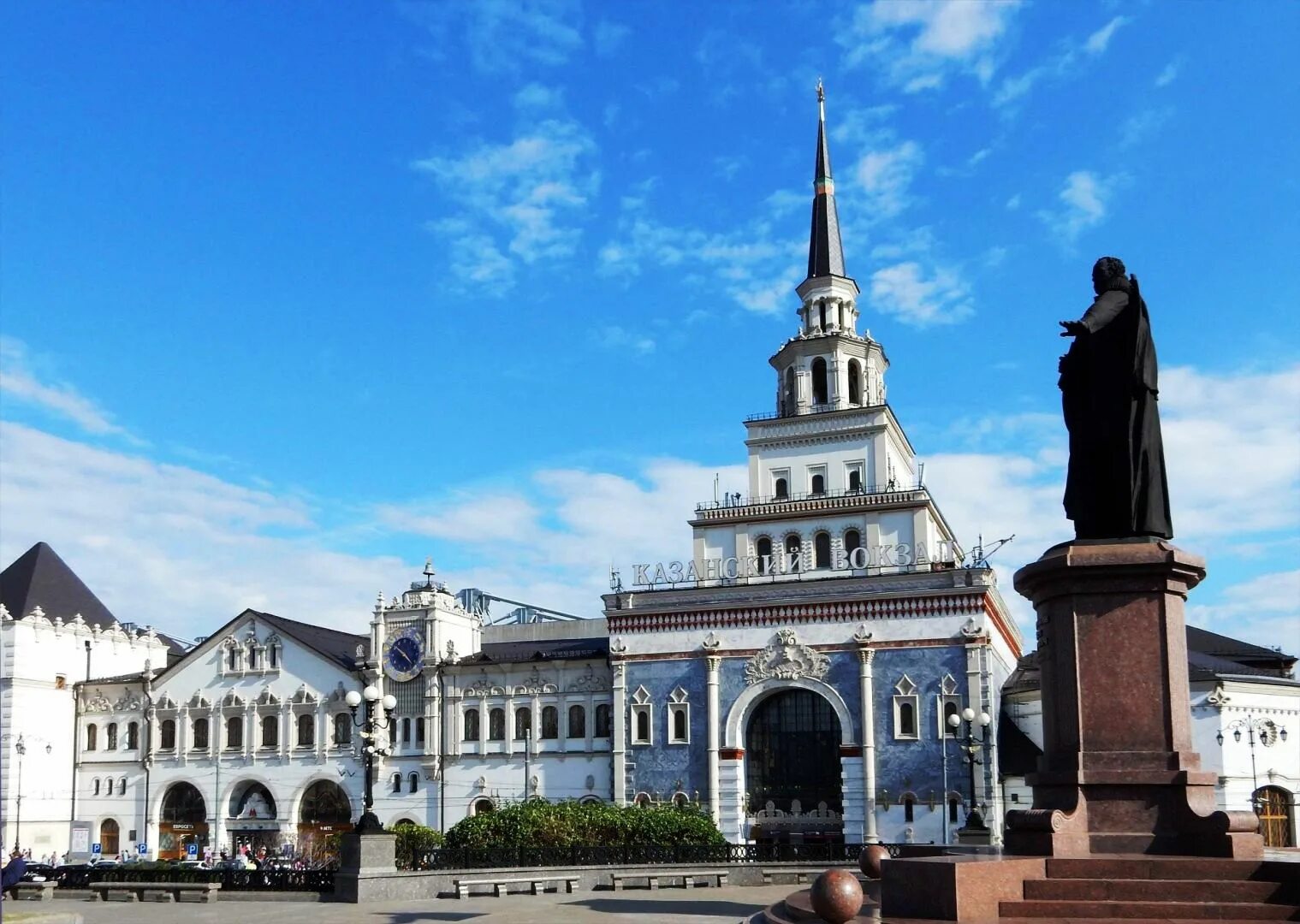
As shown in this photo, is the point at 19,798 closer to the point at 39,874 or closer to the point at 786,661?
the point at 39,874

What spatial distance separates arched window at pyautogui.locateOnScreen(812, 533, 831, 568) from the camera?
5200 cm

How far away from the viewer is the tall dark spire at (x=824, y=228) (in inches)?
2263

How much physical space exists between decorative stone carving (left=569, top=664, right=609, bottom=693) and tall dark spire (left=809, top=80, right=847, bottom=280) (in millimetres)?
19882

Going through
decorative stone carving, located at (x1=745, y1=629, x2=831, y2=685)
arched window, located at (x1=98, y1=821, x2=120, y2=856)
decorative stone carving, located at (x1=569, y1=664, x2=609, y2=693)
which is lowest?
arched window, located at (x1=98, y1=821, x2=120, y2=856)

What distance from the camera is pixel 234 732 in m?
59.3

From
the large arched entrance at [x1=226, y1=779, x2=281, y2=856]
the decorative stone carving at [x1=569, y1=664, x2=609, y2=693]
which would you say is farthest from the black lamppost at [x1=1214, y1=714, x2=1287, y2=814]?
the large arched entrance at [x1=226, y1=779, x2=281, y2=856]

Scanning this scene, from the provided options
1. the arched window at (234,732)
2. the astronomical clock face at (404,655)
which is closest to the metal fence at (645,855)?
the astronomical clock face at (404,655)

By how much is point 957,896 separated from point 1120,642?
3.36 metres

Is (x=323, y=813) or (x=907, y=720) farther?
(x=323, y=813)

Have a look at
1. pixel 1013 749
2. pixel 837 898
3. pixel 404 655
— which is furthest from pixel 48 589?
pixel 837 898

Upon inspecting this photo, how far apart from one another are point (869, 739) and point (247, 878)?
26615 mm

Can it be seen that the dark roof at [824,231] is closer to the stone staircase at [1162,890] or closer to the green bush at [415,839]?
the green bush at [415,839]

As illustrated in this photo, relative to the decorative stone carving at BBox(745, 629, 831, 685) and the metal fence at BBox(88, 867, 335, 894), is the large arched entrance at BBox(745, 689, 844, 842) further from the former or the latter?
the metal fence at BBox(88, 867, 335, 894)

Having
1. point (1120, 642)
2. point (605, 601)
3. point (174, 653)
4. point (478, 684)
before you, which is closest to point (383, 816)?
point (478, 684)
